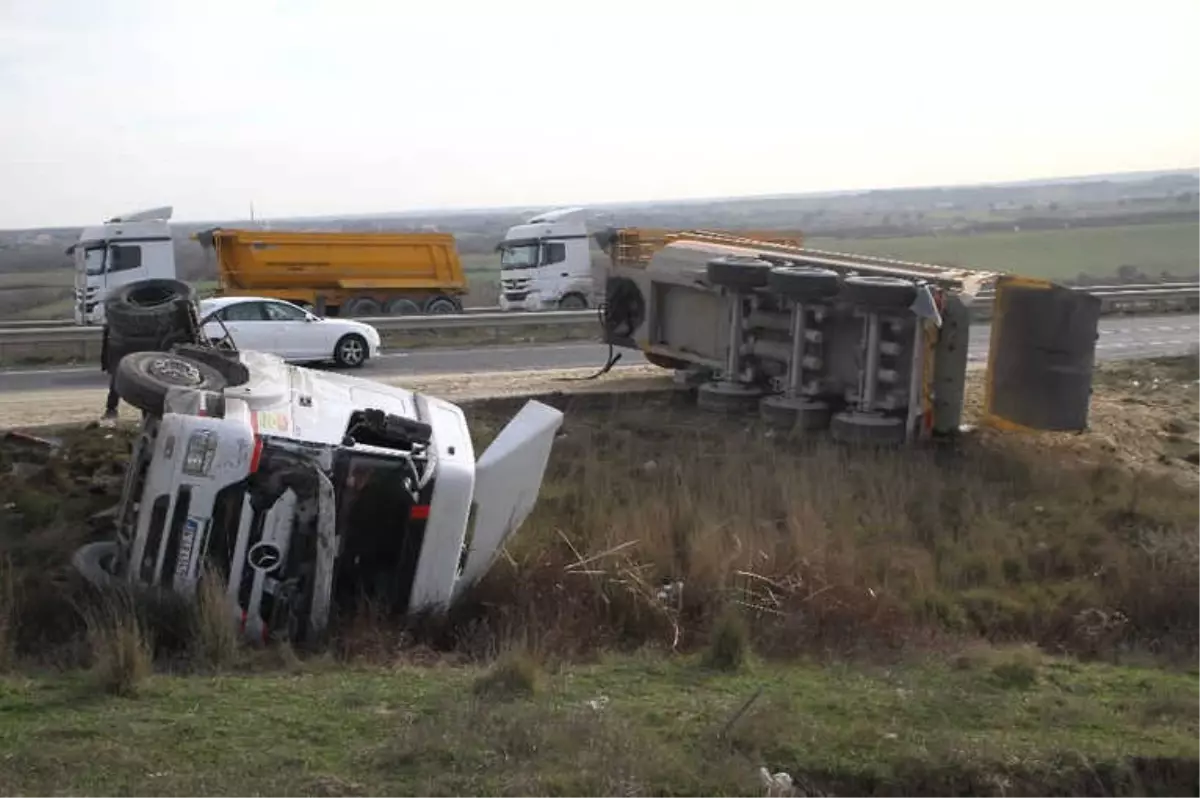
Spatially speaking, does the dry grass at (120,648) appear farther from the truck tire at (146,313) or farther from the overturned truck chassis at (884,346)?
the overturned truck chassis at (884,346)

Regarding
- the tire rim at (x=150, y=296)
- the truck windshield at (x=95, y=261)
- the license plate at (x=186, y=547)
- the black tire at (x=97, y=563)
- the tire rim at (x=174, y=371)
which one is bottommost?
the truck windshield at (x=95, y=261)

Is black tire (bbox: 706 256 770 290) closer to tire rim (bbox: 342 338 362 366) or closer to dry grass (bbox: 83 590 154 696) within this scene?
dry grass (bbox: 83 590 154 696)

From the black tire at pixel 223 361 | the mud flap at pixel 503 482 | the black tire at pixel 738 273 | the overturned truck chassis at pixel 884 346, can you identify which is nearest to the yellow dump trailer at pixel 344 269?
the overturned truck chassis at pixel 884 346

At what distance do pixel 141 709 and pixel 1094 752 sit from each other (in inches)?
148

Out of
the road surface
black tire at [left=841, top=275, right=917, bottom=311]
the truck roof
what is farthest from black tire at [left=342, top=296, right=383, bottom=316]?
the truck roof

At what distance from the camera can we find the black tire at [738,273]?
13.5 meters

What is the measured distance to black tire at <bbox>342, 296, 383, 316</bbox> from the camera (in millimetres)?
31516

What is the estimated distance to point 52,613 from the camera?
25.1 feet

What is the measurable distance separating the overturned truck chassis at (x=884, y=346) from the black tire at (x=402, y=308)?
1853 centimetres

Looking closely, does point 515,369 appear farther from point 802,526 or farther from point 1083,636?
point 1083,636

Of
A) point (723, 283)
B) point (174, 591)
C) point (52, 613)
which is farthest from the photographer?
point (723, 283)

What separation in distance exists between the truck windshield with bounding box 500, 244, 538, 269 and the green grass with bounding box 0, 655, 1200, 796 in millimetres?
30444

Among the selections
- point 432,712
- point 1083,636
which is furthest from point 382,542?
point 1083,636

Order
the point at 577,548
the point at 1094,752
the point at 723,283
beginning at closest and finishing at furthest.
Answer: the point at 1094,752, the point at 577,548, the point at 723,283
